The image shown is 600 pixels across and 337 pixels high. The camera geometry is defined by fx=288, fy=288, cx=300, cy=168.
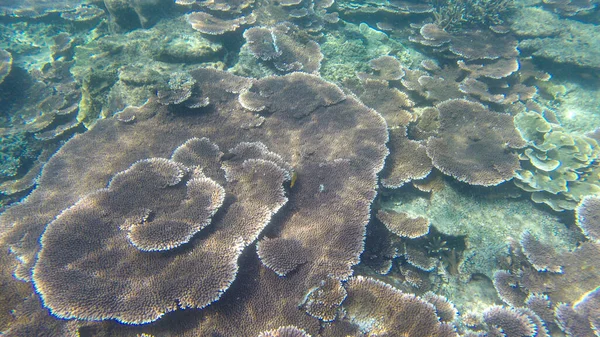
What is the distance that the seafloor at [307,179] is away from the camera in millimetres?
2768

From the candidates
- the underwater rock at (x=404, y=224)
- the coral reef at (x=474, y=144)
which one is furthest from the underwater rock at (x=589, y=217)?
the underwater rock at (x=404, y=224)

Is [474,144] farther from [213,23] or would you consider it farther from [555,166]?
[213,23]

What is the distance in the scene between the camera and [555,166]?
455 cm

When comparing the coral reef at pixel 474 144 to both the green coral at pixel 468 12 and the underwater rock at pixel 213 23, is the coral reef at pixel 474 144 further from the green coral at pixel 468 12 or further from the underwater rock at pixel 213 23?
the underwater rock at pixel 213 23

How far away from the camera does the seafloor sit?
Result: 277 cm

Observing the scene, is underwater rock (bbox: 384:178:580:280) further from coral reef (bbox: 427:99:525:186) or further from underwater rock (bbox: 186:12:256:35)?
underwater rock (bbox: 186:12:256:35)

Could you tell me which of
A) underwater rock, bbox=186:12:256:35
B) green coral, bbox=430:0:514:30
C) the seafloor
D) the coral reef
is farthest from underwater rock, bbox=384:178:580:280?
green coral, bbox=430:0:514:30

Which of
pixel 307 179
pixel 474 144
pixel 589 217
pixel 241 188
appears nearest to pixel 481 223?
pixel 474 144

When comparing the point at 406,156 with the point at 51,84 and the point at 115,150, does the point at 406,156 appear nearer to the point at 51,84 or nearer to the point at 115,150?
the point at 115,150

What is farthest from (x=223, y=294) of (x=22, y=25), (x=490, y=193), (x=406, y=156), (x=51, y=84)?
(x=22, y=25)

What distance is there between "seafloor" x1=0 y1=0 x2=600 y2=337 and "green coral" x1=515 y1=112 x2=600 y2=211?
1.2 inches

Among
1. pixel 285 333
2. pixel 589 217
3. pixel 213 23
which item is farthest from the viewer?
pixel 213 23

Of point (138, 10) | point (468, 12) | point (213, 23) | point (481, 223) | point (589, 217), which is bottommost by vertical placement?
point (481, 223)

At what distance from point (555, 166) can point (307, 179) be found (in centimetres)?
401
